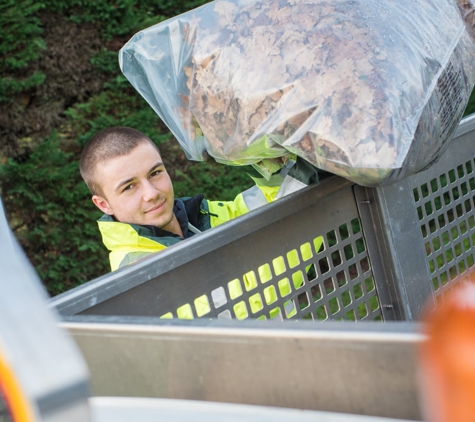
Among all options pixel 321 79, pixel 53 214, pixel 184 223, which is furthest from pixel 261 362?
pixel 53 214

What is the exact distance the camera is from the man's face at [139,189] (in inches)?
72.1

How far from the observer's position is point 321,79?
1175 mm

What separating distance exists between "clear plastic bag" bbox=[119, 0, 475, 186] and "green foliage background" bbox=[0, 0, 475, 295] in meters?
1.91

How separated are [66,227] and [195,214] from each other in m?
1.47

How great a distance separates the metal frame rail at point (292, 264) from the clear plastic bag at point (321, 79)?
0.15 m

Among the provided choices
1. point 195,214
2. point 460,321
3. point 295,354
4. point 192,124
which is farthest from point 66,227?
point 460,321

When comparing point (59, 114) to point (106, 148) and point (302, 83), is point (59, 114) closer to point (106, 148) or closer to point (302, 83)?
point (106, 148)

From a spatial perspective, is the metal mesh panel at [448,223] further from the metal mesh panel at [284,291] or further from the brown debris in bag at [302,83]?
the brown debris in bag at [302,83]

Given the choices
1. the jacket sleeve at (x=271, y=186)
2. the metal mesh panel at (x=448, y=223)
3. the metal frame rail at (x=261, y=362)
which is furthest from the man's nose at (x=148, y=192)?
the metal frame rail at (x=261, y=362)

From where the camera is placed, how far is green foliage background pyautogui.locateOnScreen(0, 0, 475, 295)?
3.19 metres

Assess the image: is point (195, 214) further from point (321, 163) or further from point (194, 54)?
point (321, 163)

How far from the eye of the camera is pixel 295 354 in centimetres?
60

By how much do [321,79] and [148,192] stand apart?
A: 30.1 inches

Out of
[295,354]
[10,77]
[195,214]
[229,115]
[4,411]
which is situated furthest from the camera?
[10,77]
